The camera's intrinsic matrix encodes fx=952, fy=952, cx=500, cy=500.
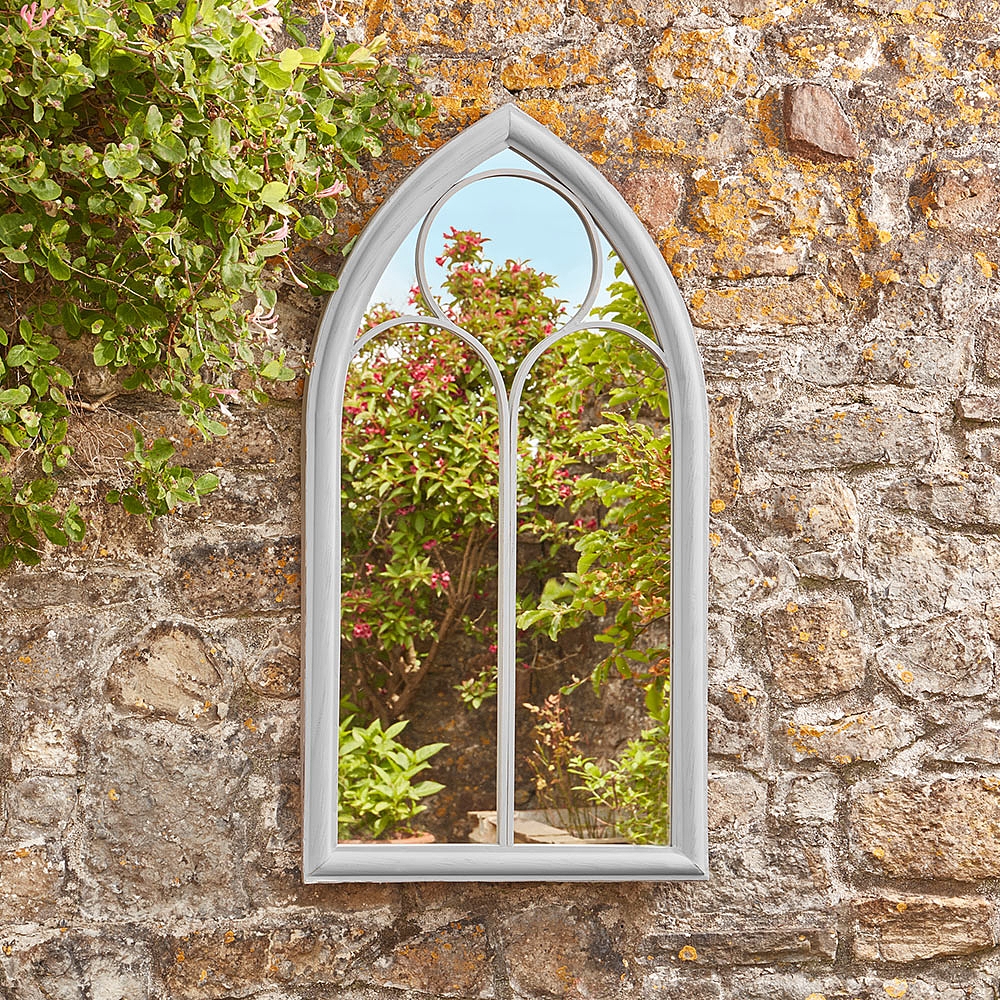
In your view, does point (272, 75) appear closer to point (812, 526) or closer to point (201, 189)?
point (201, 189)

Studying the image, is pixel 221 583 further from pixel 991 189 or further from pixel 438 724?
pixel 991 189

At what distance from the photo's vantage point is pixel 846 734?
1.82m

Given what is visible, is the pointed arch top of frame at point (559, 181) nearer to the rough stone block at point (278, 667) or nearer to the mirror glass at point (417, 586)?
the mirror glass at point (417, 586)

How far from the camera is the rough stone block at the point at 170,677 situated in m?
1.70

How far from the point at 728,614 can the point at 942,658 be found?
17.0 inches

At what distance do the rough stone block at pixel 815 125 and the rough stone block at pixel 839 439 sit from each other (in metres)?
0.51

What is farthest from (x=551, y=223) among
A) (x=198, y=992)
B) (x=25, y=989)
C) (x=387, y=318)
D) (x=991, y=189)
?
(x=25, y=989)

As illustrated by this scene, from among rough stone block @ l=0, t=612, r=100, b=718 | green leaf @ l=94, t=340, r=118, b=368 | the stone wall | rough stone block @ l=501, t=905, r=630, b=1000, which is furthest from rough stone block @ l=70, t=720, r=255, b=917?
green leaf @ l=94, t=340, r=118, b=368

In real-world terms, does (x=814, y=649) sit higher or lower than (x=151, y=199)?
lower

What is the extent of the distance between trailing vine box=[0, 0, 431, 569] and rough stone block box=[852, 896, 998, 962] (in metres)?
1.45

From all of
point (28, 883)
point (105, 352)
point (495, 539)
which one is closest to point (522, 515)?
point (495, 539)

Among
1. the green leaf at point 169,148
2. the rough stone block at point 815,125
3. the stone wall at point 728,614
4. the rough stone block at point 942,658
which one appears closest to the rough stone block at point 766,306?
the stone wall at point 728,614

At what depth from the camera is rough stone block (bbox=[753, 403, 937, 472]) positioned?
1.86 metres

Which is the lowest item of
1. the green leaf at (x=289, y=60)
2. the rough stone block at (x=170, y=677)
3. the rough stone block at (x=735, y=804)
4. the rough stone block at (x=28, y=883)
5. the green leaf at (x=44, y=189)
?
the rough stone block at (x=28, y=883)
